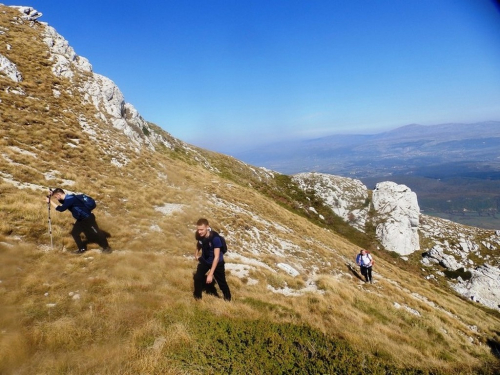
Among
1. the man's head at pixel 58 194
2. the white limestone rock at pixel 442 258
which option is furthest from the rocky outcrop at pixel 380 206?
the man's head at pixel 58 194

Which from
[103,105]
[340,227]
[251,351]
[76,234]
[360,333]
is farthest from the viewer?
[340,227]

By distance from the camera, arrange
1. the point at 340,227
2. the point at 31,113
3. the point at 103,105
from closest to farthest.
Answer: the point at 31,113, the point at 103,105, the point at 340,227

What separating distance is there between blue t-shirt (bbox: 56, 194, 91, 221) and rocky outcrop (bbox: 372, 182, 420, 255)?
59.1 metres

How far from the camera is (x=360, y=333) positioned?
10.0 metres

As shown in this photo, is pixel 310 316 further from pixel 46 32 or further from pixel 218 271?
pixel 46 32

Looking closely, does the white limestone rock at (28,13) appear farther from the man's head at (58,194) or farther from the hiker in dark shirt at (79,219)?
the man's head at (58,194)

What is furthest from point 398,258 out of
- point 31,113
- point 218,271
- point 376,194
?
point 31,113

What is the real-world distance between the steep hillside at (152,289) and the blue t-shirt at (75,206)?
1.75m

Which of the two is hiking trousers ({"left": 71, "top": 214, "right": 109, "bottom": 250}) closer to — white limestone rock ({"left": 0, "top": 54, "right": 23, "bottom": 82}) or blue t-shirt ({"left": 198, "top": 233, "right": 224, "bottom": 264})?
blue t-shirt ({"left": 198, "top": 233, "right": 224, "bottom": 264})

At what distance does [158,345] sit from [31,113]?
25.5 m

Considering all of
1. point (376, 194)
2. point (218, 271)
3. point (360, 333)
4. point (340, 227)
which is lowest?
point (340, 227)

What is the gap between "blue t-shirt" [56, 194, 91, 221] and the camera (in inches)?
422

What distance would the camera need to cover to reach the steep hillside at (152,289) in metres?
6.82

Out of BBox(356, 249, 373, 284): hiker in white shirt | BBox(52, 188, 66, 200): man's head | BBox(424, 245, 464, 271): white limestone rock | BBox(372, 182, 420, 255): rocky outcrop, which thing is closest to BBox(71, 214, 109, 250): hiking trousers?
BBox(52, 188, 66, 200): man's head
